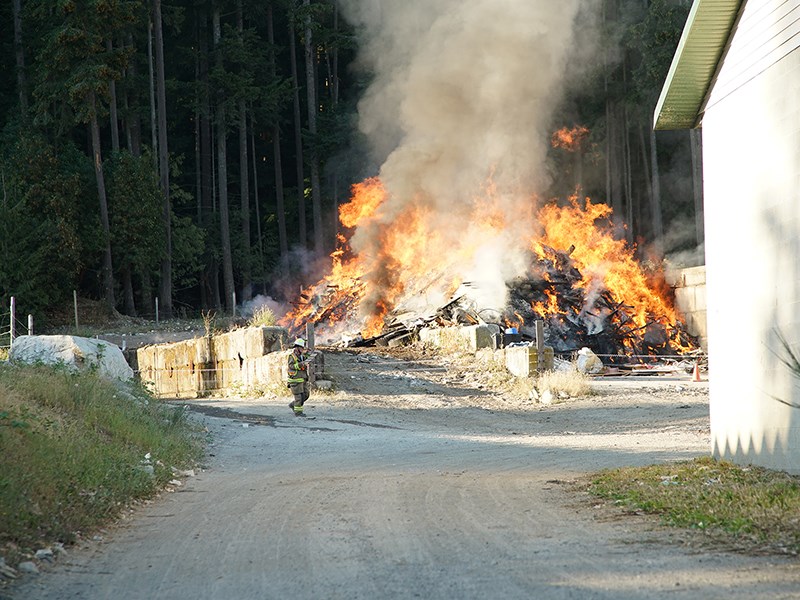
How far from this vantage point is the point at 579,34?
4144cm

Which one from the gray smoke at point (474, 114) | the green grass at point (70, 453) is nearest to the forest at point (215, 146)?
the gray smoke at point (474, 114)

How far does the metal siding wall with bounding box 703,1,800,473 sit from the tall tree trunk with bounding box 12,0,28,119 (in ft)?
123

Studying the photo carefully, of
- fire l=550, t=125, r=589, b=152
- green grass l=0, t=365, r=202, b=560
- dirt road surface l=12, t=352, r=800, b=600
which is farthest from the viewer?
fire l=550, t=125, r=589, b=152

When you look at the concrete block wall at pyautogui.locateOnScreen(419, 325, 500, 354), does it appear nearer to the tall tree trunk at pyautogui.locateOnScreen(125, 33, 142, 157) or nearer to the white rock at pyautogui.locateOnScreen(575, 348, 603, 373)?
the white rock at pyautogui.locateOnScreen(575, 348, 603, 373)

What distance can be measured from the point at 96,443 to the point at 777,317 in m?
6.93

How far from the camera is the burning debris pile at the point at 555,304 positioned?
95.7ft

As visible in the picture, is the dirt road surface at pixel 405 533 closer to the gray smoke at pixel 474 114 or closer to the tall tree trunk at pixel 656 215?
the gray smoke at pixel 474 114

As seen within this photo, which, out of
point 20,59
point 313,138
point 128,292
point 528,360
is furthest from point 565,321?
point 20,59

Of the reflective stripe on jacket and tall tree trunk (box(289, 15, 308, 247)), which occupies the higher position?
tall tree trunk (box(289, 15, 308, 247))

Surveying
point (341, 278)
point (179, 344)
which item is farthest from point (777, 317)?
point (341, 278)

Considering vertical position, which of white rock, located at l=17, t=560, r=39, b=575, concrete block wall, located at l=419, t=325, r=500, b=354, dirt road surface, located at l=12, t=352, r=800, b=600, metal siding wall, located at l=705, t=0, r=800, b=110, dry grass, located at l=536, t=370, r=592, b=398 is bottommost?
dirt road surface, located at l=12, t=352, r=800, b=600

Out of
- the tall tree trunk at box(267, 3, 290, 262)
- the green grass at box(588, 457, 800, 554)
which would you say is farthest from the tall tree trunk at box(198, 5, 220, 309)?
the green grass at box(588, 457, 800, 554)

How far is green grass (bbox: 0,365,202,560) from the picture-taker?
7188 millimetres

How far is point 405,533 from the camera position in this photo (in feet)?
23.6
